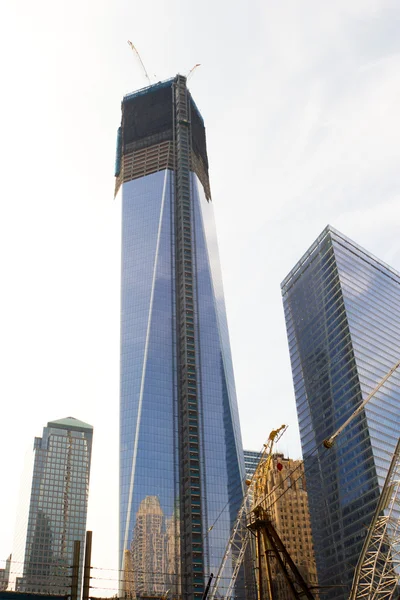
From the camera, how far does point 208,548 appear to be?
179 meters

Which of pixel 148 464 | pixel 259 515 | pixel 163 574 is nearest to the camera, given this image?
pixel 259 515

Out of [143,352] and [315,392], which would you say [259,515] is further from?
[143,352]

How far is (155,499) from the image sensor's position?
176 metres

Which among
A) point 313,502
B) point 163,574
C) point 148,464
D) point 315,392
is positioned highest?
point 315,392

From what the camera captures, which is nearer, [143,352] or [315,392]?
[315,392]

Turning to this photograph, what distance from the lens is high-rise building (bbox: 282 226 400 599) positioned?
153 metres

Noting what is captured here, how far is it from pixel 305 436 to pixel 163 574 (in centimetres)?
5466

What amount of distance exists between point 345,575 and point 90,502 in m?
77.6

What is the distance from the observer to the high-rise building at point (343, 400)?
153m

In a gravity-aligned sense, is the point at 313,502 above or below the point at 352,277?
below

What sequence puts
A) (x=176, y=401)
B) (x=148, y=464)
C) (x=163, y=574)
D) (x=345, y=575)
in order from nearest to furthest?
(x=345, y=575) → (x=163, y=574) → (x=148, y=464) → (x=176, y=401)

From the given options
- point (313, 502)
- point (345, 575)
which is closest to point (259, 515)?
point (345, 575)

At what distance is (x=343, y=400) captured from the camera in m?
170

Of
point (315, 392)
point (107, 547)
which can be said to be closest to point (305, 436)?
point (315, 392)
